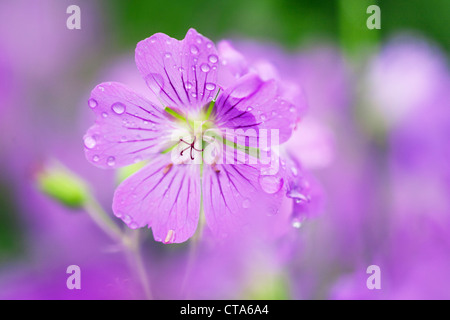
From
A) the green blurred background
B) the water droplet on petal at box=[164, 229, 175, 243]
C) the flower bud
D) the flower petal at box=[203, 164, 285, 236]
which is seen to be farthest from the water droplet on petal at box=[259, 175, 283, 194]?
the green blurred background

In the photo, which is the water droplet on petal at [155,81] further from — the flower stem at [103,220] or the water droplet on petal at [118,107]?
the flower stem at [103,220]

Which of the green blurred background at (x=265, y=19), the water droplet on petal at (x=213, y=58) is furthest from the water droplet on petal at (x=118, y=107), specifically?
the green blurred background at (x=265, y=19)

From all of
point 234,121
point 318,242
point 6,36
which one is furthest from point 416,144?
point 6,36

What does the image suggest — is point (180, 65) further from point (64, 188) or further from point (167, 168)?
point (64, 188)

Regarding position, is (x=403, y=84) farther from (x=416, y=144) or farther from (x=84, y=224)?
(x=84, y=224)

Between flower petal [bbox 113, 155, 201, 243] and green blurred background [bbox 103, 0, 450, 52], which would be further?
green blurred background [bbox 103, 0, 450, 52]

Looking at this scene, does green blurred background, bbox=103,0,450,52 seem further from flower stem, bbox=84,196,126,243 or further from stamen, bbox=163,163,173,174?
stamen, bbox=163,163,173,174
